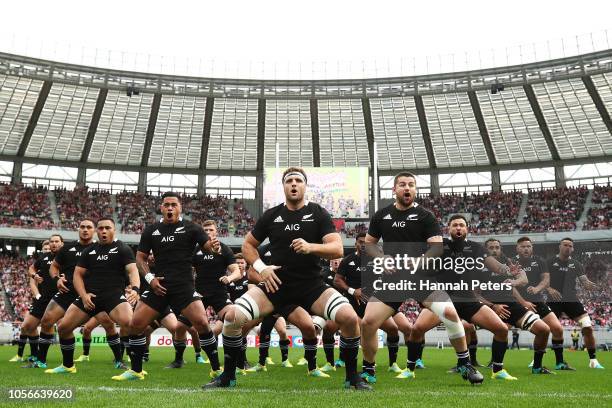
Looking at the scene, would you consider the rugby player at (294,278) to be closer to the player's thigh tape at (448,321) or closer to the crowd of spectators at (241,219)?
the player's thigh tape at (448,321)

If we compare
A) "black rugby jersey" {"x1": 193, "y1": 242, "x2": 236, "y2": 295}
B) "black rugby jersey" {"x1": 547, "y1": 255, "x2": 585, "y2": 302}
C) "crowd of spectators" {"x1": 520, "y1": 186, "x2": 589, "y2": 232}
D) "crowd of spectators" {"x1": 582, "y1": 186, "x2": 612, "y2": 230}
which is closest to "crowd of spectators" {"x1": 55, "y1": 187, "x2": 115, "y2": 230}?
"crowd of spectators" {"x1": 520, "y1": 186, "x2": 589, "y2": 232}

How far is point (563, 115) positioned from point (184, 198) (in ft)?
113

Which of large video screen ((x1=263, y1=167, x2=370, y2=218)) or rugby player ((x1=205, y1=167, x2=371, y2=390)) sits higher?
large video screen ((x1=263, y1=167, x2=370, y2=218))

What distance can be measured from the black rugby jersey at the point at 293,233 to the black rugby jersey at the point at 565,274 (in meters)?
7.94

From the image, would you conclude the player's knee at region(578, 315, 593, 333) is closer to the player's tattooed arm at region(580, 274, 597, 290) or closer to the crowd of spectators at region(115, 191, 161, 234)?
the player's tattooed arm at region(580, 274, 597, 290)

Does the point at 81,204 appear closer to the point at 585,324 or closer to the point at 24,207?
the point at 24,207

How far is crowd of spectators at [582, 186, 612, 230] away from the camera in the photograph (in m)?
50.4

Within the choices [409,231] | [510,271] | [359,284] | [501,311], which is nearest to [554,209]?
[510,271]

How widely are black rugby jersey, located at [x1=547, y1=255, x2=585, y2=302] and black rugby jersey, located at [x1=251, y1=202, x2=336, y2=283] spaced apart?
7941mm

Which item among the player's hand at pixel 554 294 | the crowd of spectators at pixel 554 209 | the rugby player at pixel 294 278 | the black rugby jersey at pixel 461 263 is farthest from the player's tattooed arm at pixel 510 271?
the crowd of spectators at pixel 554 209

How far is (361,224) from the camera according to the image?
191ft

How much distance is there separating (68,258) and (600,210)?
4938 centimetres

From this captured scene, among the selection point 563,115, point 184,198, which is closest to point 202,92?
point 184,198

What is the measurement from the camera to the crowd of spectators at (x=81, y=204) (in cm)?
5388
